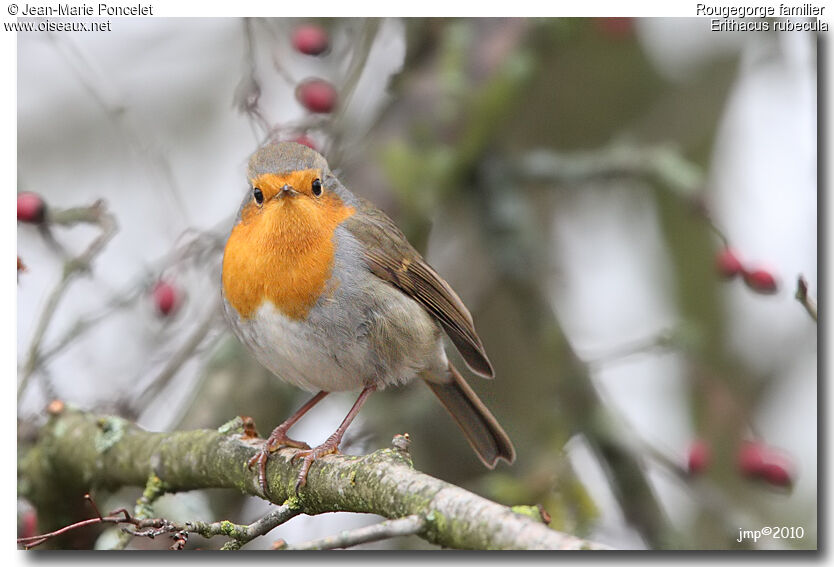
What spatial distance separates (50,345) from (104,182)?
0.49m

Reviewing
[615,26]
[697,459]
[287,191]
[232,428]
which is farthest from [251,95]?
[697,459]

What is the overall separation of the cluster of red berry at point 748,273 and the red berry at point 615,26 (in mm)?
653

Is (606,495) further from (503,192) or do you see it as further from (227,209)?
(227,209)

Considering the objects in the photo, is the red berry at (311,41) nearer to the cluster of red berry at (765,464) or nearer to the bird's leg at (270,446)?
the bird's leg at (270,446)

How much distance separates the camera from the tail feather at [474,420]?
2441 mm

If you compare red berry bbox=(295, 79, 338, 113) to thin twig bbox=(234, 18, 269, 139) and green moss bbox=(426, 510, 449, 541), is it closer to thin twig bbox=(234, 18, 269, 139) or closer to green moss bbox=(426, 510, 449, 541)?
thin twig bbox=(234, 18, 269, 139)

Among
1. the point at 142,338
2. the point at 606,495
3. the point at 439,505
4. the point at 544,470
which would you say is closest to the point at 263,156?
the point at 142,338

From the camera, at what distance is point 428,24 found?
2744mm

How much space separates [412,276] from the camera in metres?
2.28

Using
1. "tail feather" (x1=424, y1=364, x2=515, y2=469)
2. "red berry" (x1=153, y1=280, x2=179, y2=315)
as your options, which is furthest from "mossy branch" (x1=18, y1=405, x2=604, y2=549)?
"tail feather" (x1=424, y1=364, x2=515, y2=469)

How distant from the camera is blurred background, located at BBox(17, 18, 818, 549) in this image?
243 centimetres

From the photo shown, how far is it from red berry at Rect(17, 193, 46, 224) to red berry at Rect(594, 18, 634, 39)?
1491 mm

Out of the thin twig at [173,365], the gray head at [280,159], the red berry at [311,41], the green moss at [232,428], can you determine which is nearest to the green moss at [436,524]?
the green moss at [232,428]

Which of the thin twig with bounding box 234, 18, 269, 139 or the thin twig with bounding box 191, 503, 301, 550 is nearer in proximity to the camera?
the thin twig with bounding box 191, 503, 301, 550
